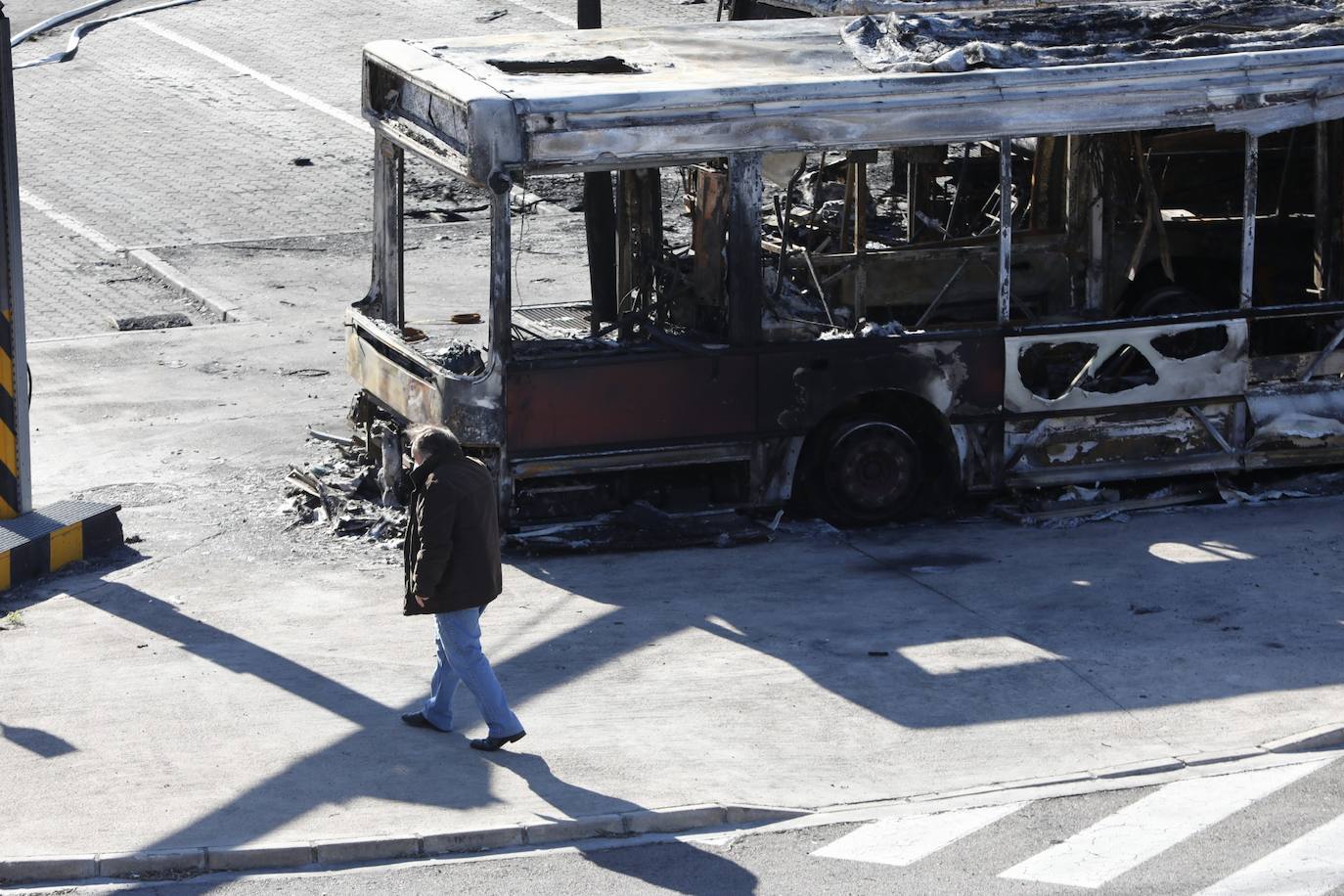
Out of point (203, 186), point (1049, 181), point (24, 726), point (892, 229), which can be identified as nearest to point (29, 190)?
point (203, 186)

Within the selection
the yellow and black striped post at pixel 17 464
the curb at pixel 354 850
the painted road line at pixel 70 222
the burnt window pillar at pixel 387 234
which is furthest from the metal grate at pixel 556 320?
the painted road line at pixel 70 222

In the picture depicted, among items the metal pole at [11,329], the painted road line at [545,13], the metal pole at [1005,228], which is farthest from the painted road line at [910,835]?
the painted road line at [545,13]

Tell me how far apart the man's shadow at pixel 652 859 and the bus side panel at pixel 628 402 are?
3243mm

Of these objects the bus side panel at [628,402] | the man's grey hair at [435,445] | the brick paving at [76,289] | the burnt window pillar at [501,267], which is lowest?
the brick paving at [76,289]

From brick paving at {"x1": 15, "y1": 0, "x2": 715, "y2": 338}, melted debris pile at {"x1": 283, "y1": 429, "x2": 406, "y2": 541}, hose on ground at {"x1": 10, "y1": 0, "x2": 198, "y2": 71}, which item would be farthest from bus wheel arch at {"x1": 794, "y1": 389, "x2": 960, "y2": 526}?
hose on ground at {"x1": 10, "y1": 0, "x2": 198, "y2": 71}

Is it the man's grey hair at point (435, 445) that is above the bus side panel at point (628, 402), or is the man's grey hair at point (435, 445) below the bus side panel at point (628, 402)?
above

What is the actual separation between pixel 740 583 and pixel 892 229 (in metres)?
4.50

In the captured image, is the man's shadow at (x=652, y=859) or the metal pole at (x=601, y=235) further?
the metal pole at (x=601, y=235)

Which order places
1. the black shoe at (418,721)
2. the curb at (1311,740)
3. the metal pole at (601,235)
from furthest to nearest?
1. the metal pole at (601,235)
2. the black shoe at (418,721)
3. the curb at (1311,740)

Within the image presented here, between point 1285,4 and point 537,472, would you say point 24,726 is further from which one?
point 1285,4

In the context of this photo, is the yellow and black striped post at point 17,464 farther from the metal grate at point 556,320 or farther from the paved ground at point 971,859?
the paved ground at point 971,859

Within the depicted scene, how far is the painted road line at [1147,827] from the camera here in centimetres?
722

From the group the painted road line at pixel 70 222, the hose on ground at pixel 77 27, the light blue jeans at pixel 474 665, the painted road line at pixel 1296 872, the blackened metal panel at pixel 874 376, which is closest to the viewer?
the painted road line at pixel 1296 872

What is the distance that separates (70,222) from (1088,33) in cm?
1271
